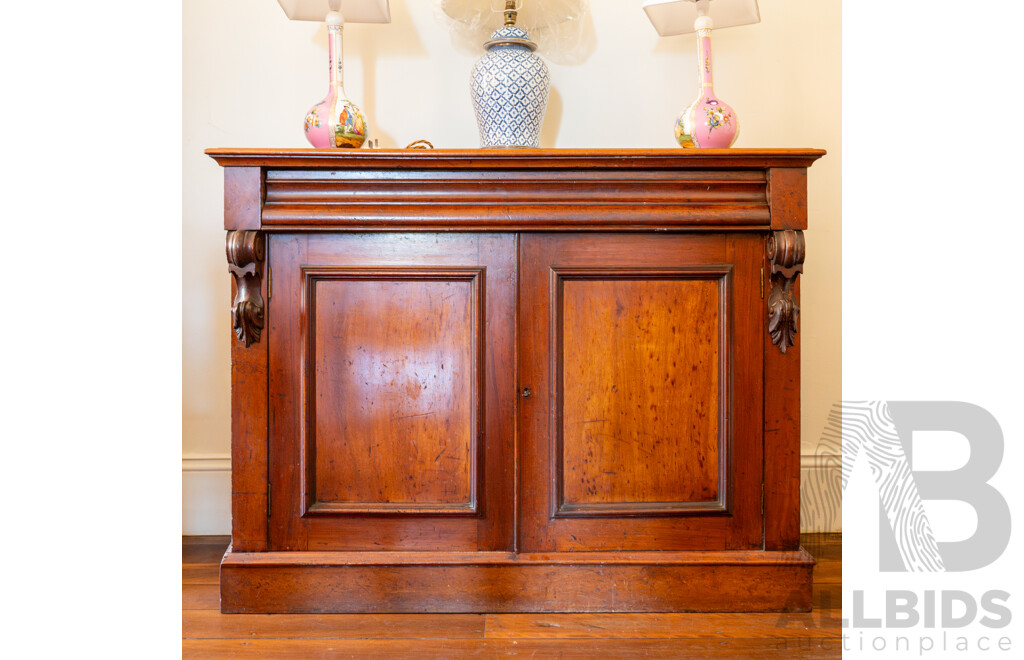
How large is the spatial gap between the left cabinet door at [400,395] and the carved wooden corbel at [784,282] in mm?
589

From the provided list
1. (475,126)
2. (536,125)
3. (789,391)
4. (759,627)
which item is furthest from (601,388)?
(475,126)

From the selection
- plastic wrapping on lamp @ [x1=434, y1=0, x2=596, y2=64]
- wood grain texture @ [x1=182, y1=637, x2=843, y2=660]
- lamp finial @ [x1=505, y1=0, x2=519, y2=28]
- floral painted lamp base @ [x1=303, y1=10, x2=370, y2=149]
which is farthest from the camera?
plastic wrapping on lamp @ [x1=434, y1=0, x2=596, y2=64]

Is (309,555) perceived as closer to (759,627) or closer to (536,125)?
(759,627)

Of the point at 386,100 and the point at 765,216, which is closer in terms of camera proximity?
the point at 765,216

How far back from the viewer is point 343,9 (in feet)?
5.61

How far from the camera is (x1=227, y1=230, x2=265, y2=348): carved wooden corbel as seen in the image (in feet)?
4.66

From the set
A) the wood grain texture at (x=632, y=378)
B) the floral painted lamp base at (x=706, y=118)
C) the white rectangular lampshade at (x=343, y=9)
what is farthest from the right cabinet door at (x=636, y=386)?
the white rectangular lampshade at (x=343, y=9)

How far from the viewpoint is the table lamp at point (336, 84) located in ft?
5.25

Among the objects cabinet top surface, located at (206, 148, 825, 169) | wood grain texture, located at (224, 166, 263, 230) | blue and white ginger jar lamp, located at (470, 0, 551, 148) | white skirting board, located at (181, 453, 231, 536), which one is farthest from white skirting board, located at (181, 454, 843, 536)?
blue and white ginger jar lamp, located at (470, 0, 551, 148)

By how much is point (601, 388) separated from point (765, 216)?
1.74ft

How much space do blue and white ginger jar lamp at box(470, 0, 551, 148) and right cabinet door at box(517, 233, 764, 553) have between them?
0.37 m

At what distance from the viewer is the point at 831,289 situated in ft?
6.61

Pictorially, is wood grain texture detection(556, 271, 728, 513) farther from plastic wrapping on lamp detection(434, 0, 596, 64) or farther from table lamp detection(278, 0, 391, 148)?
plastic wrapping on lamp detection(434, 0, 596, 64)

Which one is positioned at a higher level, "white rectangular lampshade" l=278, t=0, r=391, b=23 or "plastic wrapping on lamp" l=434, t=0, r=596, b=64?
"plastic wrapping on lamp" l=434, t=0, r=596, b=64
